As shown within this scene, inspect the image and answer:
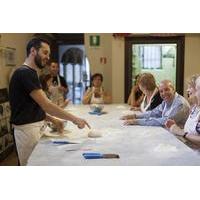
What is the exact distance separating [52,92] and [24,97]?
108mm

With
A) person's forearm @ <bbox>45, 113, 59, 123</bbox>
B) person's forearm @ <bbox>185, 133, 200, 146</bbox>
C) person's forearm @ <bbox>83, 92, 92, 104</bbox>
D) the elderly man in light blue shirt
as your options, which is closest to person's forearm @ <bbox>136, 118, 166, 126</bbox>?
the elderly man in light blue shirt

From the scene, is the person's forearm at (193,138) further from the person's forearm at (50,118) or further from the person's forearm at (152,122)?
the person's forearm at (50,118)

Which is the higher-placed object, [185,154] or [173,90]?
[173,90]

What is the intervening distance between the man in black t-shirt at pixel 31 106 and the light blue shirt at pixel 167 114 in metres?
0.25

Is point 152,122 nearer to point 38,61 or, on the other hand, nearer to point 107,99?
point 107,99

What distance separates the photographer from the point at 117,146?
4.78 ft

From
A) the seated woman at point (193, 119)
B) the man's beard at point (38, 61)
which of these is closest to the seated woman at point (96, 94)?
the man's beard at point (38, 61)

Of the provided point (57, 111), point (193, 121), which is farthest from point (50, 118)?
point (193, 121)

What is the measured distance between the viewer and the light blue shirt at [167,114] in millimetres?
1493

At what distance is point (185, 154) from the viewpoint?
4.66 ft
